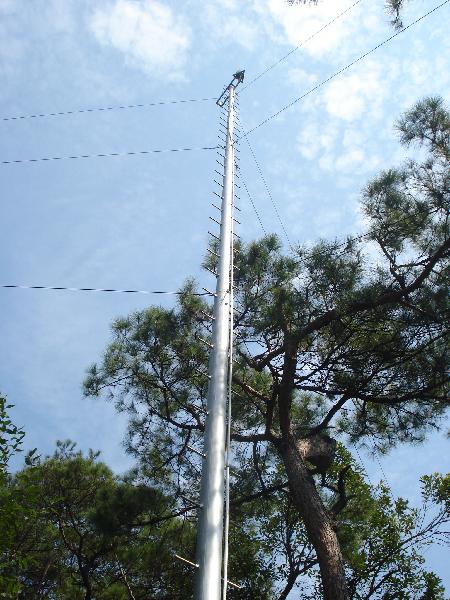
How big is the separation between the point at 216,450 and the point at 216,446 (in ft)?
0.08

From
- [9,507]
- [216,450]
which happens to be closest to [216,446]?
[216,450]

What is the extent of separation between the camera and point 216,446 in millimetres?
3016

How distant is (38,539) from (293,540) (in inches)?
143

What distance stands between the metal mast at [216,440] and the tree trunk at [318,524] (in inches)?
71.4

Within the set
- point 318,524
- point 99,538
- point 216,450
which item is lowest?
point 216,450

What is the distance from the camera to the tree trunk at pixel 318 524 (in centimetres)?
A: 430

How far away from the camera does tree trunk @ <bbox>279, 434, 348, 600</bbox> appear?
4297mm

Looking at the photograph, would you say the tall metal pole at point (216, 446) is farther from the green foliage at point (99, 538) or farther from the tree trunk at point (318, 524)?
the green foliage at point (99, 538)

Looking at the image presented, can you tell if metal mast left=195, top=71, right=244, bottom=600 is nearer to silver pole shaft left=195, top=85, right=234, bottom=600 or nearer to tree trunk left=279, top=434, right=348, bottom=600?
silver pole shaft left=195, top=85, right=234, bottom=600

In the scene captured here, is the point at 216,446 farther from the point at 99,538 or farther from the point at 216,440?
the point at 99,538

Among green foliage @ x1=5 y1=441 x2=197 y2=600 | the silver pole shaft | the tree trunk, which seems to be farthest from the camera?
green foliage @ x1=5 y1=441 x2=197 y2=600

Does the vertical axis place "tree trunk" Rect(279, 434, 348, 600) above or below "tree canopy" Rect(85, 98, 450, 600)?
below

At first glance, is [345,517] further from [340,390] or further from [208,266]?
[208,266]

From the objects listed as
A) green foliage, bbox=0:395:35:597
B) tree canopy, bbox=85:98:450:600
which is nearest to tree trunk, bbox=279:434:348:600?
tree canopy, bbox=85:98:450:600
